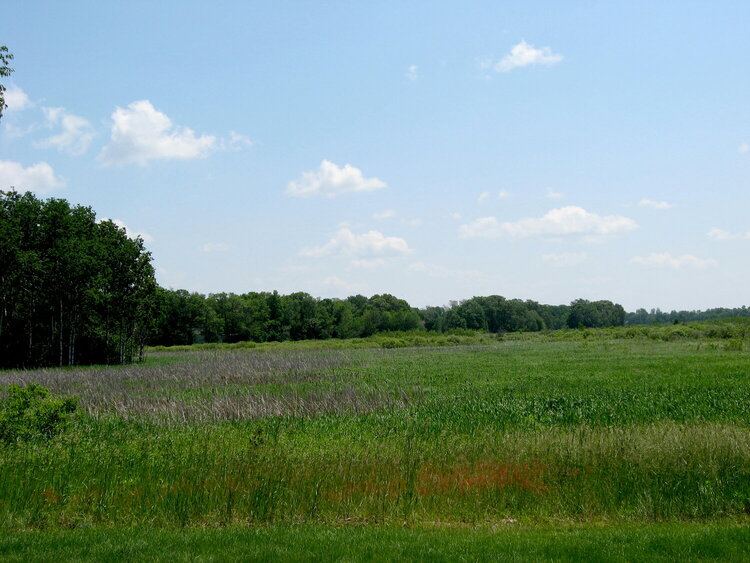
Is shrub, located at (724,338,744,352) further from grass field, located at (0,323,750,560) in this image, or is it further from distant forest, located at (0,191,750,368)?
distant forest, located at (0,191,750,368)

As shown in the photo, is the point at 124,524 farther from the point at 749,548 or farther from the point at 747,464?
the point at 747,464

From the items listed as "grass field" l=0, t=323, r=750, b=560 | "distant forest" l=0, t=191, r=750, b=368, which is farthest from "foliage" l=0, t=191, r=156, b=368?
"grass field" l=0, t=323, r=750, b=560

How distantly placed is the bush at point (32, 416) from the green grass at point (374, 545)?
6.33m

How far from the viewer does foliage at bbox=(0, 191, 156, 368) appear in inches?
1662

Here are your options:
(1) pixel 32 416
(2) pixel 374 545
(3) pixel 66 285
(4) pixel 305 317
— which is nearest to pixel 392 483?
(2) pixel 374 545

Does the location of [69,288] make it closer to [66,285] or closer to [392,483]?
[66,285]

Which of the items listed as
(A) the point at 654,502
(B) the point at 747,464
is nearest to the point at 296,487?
(A) the point at 654,502

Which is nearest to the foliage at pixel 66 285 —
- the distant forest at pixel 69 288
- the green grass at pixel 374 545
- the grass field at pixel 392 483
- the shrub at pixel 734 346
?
the distant forest at pixel 69 288

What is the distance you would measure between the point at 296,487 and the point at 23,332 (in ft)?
160

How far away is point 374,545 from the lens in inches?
274

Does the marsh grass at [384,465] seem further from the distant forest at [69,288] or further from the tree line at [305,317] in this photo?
the tree line at [305,317]

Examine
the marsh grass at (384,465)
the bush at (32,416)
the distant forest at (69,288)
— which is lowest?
the marsh grass at (384,465)

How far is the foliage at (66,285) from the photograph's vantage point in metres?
42.2

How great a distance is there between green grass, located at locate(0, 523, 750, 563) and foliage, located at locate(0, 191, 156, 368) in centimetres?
3783
